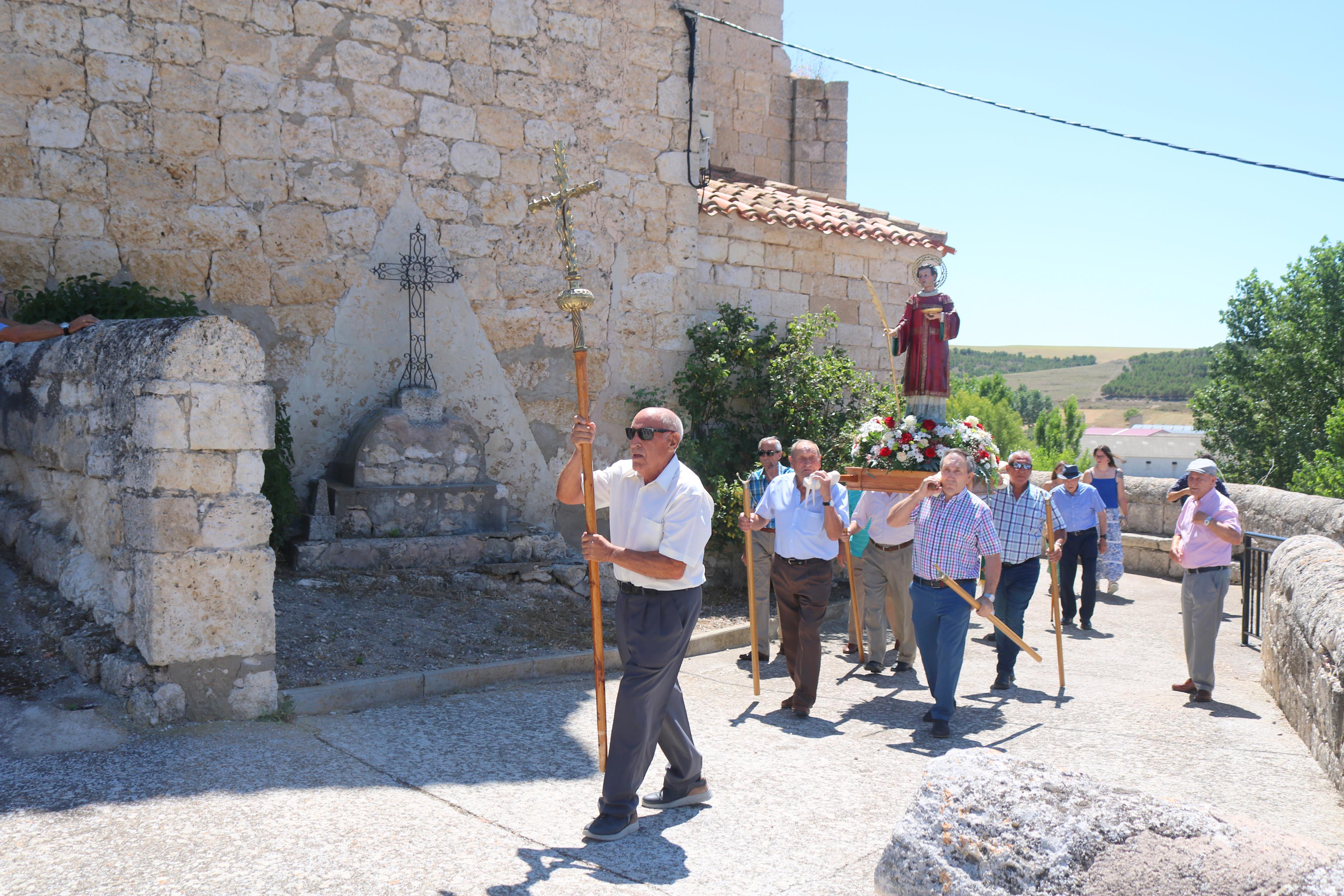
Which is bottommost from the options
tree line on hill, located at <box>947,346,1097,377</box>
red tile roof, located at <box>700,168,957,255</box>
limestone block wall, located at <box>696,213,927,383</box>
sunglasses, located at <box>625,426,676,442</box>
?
sunglasses, located at <box>625,426,676,442</box>

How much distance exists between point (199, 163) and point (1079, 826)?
26.4 feet

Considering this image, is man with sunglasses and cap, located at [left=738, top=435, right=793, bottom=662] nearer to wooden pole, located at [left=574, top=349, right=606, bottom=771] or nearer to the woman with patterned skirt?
wooden pole, located at [left=574, top=349, right=606, bottom=771]

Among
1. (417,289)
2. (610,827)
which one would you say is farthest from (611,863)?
(417,289)

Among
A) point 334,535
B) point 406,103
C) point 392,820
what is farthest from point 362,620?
point 406,103

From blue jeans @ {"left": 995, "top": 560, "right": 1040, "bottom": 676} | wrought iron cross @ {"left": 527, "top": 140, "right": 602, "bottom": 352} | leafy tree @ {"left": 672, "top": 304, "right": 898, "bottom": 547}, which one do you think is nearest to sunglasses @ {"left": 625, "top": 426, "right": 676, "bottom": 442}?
wrought iron cross @ {"left": 527, "top": 140, "right": 602, "bottom": 352}

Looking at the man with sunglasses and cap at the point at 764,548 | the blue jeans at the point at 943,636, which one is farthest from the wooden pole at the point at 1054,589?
the man with sunglasses and cap at the point at 764,548

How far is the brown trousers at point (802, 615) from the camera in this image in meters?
6.44

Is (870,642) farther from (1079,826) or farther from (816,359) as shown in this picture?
(1079,826)

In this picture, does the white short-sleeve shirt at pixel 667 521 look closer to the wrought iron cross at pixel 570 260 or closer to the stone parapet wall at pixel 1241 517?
the wrought iron cross at pixel 570 260

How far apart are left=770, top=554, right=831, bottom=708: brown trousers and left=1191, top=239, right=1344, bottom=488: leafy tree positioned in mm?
22050

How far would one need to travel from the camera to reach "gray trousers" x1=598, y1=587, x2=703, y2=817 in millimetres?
4172

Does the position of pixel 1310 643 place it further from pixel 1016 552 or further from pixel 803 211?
pixel 803 211

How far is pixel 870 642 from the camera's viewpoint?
785 centimetres

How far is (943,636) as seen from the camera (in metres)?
6.23
